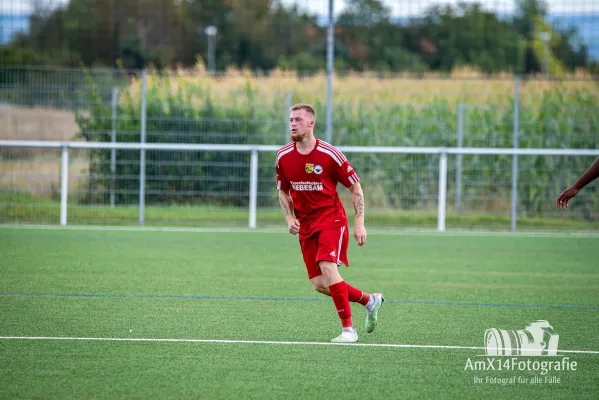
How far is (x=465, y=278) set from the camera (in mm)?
11500

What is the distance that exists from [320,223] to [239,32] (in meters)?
42.7

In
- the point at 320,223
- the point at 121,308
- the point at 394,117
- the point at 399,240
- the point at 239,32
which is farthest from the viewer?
the point at 239,32

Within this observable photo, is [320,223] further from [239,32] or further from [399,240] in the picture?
[239,32]

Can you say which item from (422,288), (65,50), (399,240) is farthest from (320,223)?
(65,50)

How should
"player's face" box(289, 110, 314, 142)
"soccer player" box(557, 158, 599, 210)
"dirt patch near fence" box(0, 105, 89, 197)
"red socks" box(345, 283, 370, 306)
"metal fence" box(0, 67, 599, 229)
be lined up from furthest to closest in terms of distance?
"metal fence" box(0, 67, 599, 229)
"dirt patch near fence" box(0, 105, 89, 197)
"red socks" box(345, 283, 370, 306)
"player's face" box(289, 110, 314, 142)
"soccer player" box(557, 158, 599, 210)

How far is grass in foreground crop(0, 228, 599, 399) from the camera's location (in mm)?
5773

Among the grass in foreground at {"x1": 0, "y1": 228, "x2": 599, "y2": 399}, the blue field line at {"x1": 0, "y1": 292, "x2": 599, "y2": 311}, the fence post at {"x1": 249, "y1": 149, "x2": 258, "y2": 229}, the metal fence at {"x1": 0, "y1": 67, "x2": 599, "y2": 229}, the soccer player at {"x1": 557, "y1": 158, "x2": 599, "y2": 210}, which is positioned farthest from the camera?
the metal fence at {"x1": 0, "y1": 67, "x2": 599, "y2": 229}

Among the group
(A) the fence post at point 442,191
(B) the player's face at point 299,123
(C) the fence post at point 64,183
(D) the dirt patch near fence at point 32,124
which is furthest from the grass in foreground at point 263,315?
(D) the dirt patch near fence at point 32,124

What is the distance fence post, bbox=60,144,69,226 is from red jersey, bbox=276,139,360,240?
36.1 ft

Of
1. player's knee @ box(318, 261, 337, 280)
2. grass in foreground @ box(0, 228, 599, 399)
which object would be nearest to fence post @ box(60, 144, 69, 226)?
grass in foreground @ box(0, 228, 599, 399)

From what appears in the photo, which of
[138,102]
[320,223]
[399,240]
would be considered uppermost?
[138,102]

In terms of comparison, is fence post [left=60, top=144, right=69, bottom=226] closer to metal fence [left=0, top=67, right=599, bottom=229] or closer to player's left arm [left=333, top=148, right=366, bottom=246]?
metal fence [left=0, top=67, right=599, bottom=229]

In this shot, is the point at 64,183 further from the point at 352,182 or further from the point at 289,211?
the point at 352,182

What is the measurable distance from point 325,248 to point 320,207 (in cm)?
35
